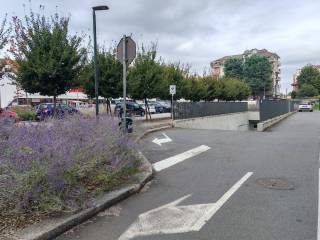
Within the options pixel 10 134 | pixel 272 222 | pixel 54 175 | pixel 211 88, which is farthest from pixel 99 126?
pixel 211 88

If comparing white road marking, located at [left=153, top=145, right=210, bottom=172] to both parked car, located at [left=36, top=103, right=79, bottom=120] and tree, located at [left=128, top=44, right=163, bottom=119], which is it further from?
tree, located at [left=128, top=44, right=163, bottom=119]

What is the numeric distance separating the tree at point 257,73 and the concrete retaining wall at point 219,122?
53.7m

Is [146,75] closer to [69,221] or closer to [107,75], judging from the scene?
[107,75]

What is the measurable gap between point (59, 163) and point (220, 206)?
2.63 meters

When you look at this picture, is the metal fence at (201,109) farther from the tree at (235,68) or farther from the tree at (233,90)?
the tree at (235,68)

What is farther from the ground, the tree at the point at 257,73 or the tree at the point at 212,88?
the tree at the point at 257,73

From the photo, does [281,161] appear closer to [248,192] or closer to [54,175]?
[248,192]

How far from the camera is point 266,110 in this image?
26.9 meters

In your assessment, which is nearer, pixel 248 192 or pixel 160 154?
pixel 248 192

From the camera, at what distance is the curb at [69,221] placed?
13.2 feet

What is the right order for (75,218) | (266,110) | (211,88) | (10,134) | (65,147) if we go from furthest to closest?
(211,88) < (266,110) < (10,134) < (65,147) < (75,218)

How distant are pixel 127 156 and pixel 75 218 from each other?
2.52 metres

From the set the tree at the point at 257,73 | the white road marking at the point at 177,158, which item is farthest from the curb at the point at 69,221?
the tree at the point at 257,73

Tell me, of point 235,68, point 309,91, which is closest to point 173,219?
point 235,68
